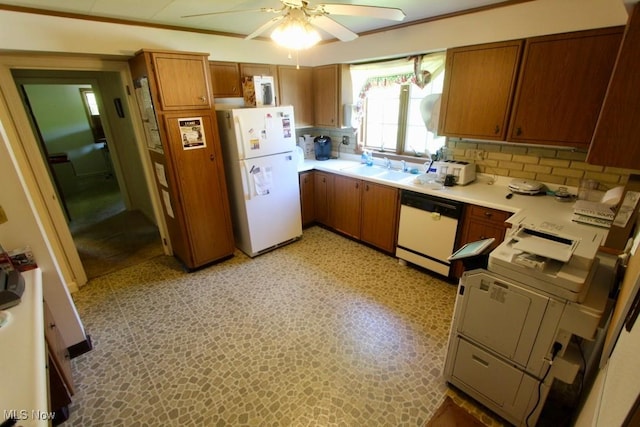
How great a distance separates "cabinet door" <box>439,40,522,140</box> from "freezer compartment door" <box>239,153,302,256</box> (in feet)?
5.64

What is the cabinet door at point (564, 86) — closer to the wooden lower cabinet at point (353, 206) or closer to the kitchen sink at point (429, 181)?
the kitchen sink at point (429, 181)

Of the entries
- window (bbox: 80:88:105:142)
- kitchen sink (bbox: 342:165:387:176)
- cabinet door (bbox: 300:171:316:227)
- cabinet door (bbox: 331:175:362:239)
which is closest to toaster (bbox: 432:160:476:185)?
kitchen sink (bbox: 342:165:387:176)

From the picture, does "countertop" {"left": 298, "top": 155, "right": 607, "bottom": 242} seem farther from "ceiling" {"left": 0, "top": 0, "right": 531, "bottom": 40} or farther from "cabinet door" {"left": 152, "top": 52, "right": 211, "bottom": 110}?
"cabinet door" {"left": 152, "top": 52, "right": 211, "bottom": 110}

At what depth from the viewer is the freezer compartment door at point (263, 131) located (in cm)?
281

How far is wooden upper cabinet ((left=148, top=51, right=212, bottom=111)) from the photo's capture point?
2.36 m

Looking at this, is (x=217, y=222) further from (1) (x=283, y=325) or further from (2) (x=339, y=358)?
(2) (x=339, y=358)

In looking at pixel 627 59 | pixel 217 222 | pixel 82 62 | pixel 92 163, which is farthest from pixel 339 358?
pixel 92 163

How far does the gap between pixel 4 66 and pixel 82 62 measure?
0.49 meters

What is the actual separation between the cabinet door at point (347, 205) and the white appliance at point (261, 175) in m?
0.50

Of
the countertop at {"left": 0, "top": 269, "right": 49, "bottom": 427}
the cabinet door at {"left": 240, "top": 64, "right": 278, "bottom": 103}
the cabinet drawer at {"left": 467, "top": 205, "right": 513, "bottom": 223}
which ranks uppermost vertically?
the cabinet door at {"left": 240, "top": 64, "right": 278, "bottom": 103}

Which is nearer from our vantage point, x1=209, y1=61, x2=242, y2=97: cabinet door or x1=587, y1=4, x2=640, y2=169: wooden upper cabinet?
x1=587, y1=4, x2=640, y2=169: wooden upper cabinet

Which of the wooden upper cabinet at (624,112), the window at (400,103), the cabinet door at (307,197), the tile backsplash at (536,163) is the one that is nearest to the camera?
the wooden upper cabinet at (624,112)

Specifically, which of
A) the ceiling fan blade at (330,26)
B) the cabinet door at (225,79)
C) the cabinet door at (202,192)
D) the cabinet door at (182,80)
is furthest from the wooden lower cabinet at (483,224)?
the cabinet door at (225,79)

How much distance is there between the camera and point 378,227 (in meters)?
3.19
